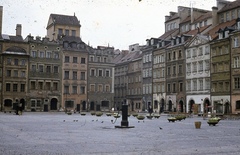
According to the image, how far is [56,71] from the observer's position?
3110 inches

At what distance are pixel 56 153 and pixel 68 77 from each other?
69.6 metres

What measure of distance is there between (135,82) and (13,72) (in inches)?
1032

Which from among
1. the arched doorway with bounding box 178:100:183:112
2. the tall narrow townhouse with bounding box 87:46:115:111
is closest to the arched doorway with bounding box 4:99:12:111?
the tall narrow townhouse with bounding box 87:46:115:111

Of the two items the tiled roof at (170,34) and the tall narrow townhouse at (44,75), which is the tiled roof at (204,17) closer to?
the tiled roof at (170,34)

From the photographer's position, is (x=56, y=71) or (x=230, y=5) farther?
(x=56, y=71)

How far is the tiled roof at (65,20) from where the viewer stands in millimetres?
85688

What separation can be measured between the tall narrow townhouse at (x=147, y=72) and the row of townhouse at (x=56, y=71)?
7.86 m

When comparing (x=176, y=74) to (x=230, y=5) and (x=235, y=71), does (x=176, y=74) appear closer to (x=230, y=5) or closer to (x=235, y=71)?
(x=230, y=5)

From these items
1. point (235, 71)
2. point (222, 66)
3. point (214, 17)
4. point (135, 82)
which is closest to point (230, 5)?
point (214, 17)

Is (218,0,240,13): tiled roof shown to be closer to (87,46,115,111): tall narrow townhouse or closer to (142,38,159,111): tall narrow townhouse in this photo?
(142,38,159,111): tall narrow townhouse

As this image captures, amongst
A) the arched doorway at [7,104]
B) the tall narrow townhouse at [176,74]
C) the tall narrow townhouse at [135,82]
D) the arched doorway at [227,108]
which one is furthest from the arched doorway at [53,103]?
the arched doorway at [227,108]

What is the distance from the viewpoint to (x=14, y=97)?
7369 centimetres

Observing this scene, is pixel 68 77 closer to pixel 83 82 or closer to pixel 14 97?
pixel 83 82

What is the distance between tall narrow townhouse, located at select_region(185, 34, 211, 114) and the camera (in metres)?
62.1
